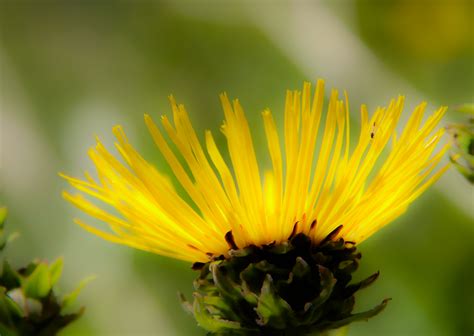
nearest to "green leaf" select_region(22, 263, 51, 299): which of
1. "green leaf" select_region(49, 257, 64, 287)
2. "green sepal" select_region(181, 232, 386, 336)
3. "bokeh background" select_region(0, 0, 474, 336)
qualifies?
"green leaf" select_region(49, 257, 64, 287)

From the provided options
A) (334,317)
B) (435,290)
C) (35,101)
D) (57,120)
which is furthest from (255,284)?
(35,101)

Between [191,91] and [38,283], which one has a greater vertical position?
[38,283]

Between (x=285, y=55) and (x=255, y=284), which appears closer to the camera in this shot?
(x=255, y=284)

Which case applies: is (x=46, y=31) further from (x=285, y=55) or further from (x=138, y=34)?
(x=285, y=55)

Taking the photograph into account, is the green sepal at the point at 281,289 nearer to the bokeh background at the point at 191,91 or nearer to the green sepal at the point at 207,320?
the green sepal at the point at 207,320

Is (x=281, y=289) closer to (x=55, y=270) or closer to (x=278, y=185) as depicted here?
(x=278, y=185)

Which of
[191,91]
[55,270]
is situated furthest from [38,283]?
[191,91]
